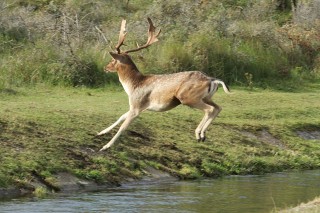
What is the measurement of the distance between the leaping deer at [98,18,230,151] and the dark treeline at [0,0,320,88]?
6.67 m

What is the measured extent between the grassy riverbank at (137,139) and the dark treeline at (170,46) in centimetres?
111

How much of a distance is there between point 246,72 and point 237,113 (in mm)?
4938

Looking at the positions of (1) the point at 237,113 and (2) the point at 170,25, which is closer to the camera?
(1) the point at 237,113

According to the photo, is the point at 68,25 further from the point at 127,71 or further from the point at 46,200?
the point at 46,200

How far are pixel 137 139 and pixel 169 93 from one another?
2.50 m

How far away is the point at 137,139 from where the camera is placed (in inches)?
603

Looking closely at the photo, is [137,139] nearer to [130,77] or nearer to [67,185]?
[130,77]

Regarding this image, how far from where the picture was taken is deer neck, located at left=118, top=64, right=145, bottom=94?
44.3ft

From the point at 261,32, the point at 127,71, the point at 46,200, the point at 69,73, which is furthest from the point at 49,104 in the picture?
the point at 261,32

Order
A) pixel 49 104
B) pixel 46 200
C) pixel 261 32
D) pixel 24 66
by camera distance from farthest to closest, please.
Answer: pixel 261 32
pixel 24 66
pixel 49 104
pixel 46 200

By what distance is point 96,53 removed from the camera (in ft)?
73.2

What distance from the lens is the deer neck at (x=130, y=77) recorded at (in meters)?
13.5

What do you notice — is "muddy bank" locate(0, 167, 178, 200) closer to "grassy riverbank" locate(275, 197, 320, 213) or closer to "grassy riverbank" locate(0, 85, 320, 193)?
"grassy riverbank" locate(0, 85, 320, 193)

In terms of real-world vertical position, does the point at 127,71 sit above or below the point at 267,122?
above
